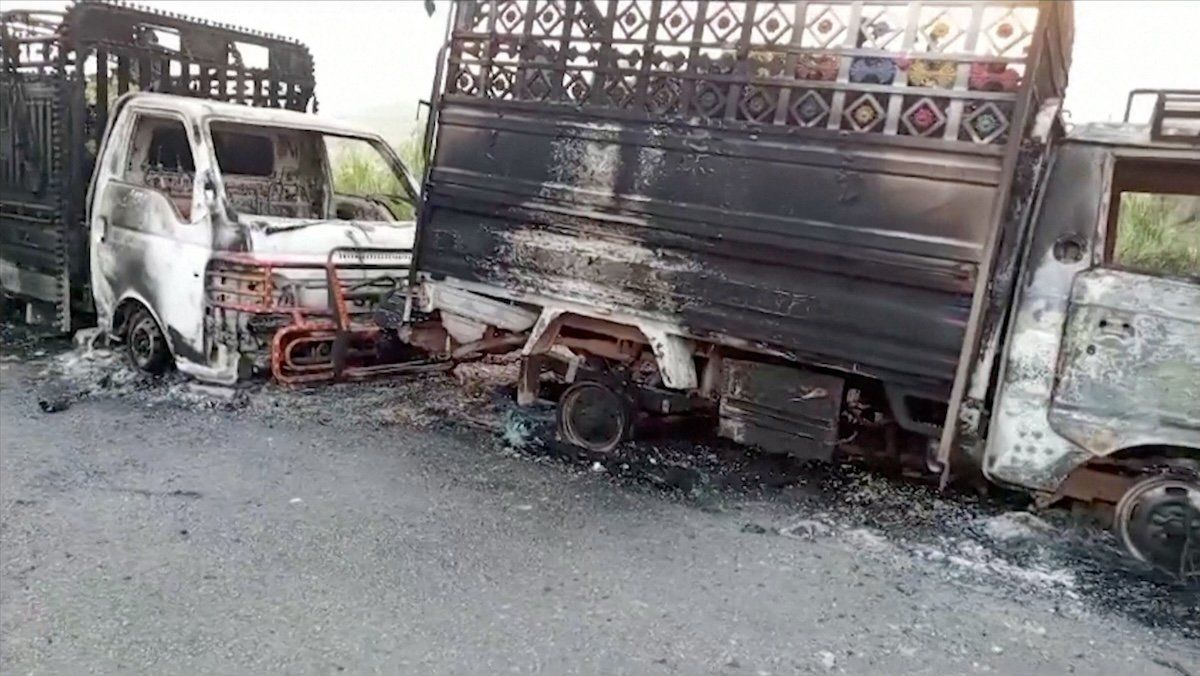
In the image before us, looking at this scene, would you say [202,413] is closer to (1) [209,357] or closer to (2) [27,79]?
(1) [209,357]

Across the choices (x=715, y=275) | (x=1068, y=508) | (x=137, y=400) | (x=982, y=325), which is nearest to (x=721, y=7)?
(x=715, y=275)

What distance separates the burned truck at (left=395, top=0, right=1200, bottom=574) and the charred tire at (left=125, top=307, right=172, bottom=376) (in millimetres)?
2467

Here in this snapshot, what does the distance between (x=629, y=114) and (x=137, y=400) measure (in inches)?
141

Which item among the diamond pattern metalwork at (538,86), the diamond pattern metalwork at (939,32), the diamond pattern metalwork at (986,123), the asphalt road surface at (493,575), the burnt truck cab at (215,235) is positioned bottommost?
the asphalt road surface at (493,575)

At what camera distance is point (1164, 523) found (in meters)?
4.04

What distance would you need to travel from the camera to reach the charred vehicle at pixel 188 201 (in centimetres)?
594

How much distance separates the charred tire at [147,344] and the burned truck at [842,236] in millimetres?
2467

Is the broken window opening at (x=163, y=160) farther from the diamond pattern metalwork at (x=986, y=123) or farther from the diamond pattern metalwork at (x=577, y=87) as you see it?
the diamond pattern metalwork at (x=986, y=123)

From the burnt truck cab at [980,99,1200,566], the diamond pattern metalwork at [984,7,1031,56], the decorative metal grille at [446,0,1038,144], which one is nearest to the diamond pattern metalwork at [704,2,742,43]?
the decorative metal grille at [446,0,1038,144]

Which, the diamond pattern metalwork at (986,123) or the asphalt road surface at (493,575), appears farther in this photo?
the diamond pattern metalwork at (986,123)

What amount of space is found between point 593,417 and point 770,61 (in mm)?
2105

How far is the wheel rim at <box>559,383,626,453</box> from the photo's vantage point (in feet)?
17.2

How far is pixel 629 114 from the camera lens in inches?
190

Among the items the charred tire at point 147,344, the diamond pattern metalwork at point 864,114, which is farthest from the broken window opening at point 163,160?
the diamond pattern metalwork at point 864,114
